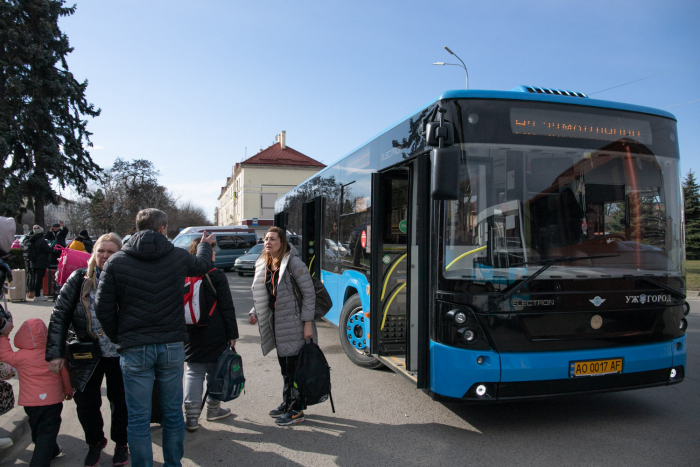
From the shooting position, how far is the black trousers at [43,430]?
3299mm

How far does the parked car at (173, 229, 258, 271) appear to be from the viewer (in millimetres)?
24062

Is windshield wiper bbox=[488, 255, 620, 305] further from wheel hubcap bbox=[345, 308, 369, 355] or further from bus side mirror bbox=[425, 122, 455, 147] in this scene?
wheel hubcap bbox=[345, 308, 369, 355]

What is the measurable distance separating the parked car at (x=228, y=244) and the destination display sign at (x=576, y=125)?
69.8 feet

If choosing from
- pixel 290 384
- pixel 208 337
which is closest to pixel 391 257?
pixel 290 384

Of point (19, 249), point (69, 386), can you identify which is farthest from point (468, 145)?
point (19, 249)

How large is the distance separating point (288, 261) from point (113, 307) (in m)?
1.60

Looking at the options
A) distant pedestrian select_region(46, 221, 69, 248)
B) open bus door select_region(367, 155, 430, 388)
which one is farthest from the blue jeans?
distant pedestrian select_region(46, 221, 69, 248)

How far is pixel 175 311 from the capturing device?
Answer: 3146 mm

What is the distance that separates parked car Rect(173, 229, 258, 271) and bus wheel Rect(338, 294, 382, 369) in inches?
727

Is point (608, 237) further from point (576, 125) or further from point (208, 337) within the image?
point (208, 337)

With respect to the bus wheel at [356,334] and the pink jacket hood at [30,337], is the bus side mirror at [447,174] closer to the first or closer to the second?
the bus wheel at [356,334]

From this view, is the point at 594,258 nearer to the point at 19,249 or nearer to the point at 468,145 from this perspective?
the point at 468,145

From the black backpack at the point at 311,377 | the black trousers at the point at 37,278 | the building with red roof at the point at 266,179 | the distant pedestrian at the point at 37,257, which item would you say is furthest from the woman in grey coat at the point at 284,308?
the building with red roof at the point at 266,179

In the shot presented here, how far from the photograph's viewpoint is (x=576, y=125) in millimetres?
4184
